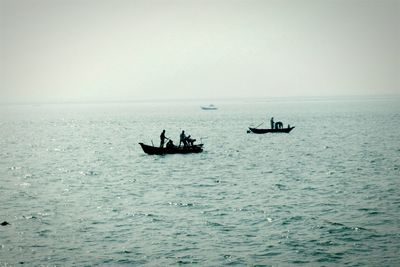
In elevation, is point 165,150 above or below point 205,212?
above

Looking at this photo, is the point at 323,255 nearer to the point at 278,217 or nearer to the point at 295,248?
the point at 295,248

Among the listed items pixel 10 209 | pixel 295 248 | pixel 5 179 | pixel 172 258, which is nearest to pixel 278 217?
pixel 295 248

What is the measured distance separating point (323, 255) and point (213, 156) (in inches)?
1333

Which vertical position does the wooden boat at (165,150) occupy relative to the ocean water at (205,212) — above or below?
above

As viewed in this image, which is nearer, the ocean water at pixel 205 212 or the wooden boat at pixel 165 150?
the ocean water at pixel 205 212

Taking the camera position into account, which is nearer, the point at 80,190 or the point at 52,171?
the point at 80,190

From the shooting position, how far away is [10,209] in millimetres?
26469

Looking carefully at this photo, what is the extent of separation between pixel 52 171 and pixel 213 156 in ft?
59.1

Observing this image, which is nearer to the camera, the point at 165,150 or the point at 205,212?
the point at 205,212

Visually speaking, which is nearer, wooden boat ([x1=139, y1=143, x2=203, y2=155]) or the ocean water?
the ocean water

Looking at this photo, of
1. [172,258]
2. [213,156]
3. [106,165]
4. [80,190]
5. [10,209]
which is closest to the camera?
[172,258]

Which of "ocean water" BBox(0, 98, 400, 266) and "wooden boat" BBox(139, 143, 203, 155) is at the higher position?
"wooden boat" BBox(139, 143, 203, 155)

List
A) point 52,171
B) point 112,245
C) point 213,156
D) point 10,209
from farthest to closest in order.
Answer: point 213,156 < point 52,171 < point 10,209 < point 112,245

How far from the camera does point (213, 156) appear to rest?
5169 centimetres
